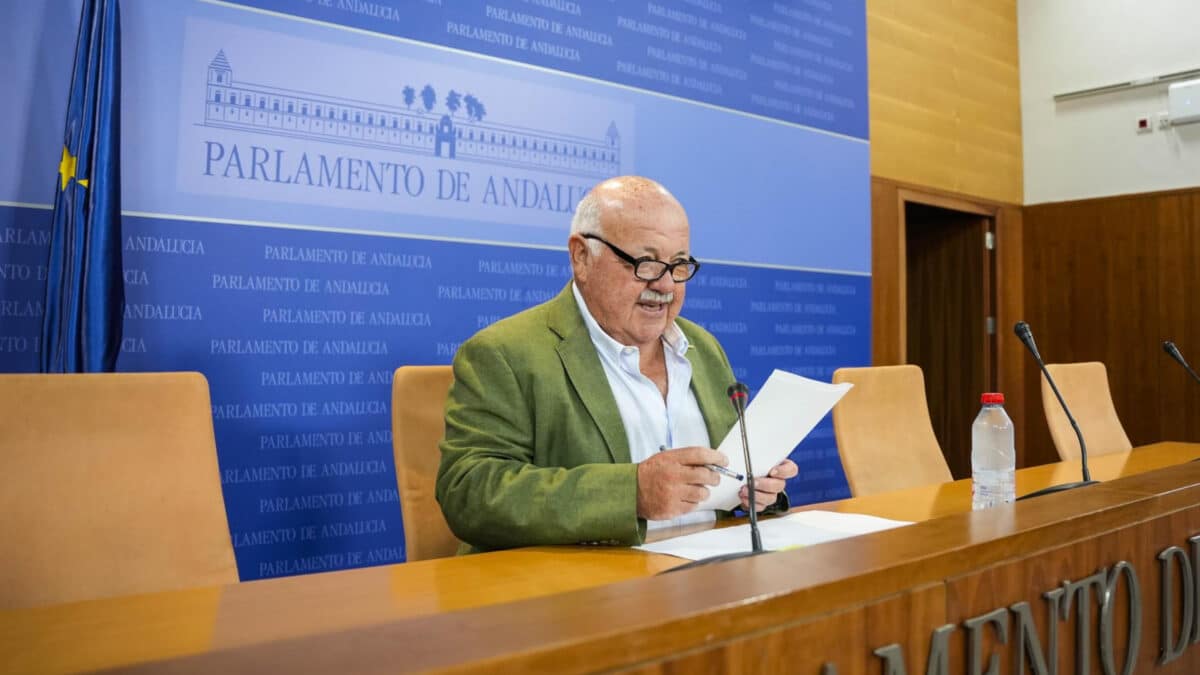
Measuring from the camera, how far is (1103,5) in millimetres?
5816

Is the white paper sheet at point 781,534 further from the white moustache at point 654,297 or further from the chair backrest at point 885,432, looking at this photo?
the chair backrest at point 885,432

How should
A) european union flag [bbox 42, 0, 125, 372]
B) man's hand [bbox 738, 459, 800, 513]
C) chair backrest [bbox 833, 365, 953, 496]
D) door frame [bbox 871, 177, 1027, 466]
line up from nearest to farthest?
1. man's hand [bbox 738, 459, 800, 513]
2. european union flag [bbox 42, 0, 125, 372]
3. chair backrest [bbox 833, 365, 953, 496]
4. door frame [bbox 871, 177, 1027, 466]

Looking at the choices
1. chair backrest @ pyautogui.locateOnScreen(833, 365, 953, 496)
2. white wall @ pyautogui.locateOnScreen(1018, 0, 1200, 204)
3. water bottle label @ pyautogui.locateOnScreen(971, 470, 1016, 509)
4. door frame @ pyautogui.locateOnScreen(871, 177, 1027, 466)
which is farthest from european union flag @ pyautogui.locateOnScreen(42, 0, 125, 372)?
white wall @ pyautogui.locateOnScreen(1018, 0, 1200, 204)

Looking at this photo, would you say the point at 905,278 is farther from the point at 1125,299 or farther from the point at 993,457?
the point at 993,457

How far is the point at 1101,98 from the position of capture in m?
5.82

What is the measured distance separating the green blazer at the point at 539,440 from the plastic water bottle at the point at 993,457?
0.58 m

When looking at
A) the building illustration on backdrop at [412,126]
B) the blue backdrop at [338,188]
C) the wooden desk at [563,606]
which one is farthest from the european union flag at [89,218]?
the wooden desk at [563,606]

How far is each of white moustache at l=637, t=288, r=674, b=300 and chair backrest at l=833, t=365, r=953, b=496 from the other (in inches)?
30.3

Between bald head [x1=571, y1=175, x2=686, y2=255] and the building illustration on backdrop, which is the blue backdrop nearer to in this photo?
the building illustration on backdrop

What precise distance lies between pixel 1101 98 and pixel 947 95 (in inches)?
44.8

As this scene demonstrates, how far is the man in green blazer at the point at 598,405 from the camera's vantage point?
4.65 ft

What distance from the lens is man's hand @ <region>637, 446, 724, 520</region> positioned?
4.47 feet

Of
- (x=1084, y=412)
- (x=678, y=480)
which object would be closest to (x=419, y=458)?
(x=678, y=480)

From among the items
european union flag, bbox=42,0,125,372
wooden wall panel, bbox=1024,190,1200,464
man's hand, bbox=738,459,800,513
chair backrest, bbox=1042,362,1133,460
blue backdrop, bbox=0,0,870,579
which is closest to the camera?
man's hand, bbox=738,459,800,513
